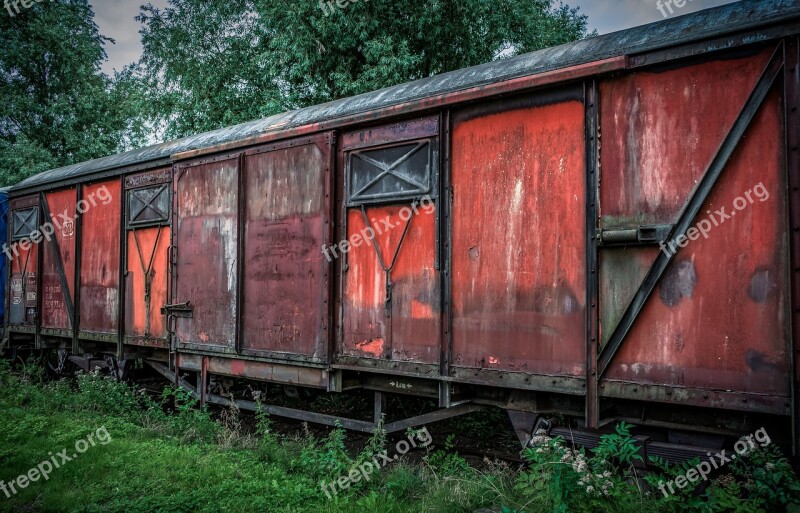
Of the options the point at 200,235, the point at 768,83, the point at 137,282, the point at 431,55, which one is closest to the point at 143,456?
the point at 200,235

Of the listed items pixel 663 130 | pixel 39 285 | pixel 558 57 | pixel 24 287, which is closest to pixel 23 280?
pixel 24 287

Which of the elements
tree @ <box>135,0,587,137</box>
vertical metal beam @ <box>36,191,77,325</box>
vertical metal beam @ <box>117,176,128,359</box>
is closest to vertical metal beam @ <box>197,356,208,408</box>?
vertical metal beam @ <box>117,176,128,359</box>

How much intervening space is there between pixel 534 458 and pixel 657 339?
125 cm

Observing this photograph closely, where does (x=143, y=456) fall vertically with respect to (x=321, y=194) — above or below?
below

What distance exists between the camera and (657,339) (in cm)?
414

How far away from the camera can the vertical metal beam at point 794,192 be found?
3.57m

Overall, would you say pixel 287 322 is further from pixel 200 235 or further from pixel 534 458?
pixel 534 458

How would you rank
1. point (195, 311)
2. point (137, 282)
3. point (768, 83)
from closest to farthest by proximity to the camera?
point (768, 83) < point (195, 311) < point (137, 282)

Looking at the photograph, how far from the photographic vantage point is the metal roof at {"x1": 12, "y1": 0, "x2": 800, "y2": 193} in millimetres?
3916

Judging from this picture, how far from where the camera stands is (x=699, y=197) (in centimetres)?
402

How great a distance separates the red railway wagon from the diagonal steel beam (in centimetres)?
1

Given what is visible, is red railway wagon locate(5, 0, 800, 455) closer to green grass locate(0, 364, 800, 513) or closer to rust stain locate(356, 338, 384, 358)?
rust stain locate(356, 338, 384, 358)

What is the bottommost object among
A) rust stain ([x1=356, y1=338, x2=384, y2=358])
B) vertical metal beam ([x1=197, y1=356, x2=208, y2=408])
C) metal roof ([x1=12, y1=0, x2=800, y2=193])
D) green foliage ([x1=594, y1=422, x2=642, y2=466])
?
vertical metal beam ([x1=197, y1=356, x2=208, y2=408])

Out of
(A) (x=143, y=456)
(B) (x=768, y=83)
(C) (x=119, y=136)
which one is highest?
(C) (x=119, y=136)
